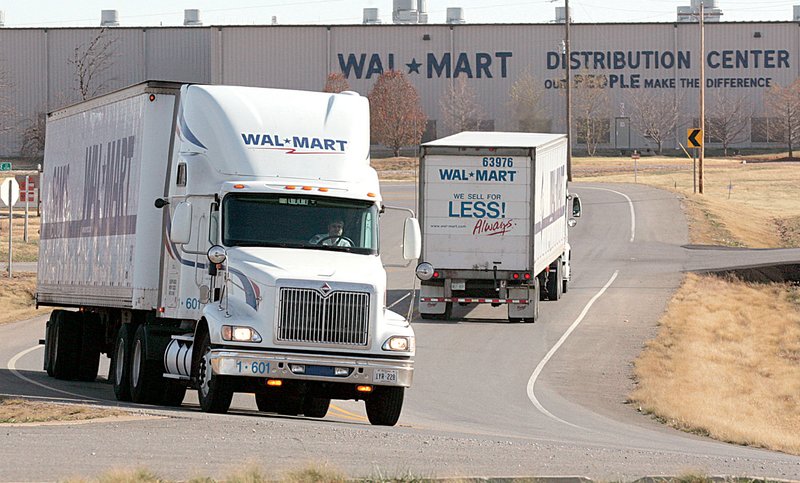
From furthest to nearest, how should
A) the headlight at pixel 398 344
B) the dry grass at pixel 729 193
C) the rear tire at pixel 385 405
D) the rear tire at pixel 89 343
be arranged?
the dry grass at pixel 729 193 → the rear tire at pixel 89 343 → the rear tire at pixel 385 405 → the headlight at pixel 398 344

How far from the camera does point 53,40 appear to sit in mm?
114375

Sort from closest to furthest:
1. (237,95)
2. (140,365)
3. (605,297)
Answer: (237,95) → (140,365) → (605,297)

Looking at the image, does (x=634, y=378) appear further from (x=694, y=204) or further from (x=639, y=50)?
(x=639, y=50)

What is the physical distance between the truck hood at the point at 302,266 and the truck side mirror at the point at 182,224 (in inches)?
25.0

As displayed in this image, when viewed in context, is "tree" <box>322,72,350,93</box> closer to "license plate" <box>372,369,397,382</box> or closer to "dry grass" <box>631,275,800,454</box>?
"dry grass" <box>631,275,800,454</box>

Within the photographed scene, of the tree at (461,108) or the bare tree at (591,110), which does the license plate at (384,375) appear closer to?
the tree at (461,108)

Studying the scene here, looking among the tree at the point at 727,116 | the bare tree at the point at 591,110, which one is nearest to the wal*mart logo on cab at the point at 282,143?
the bare tree at the point at 591,110

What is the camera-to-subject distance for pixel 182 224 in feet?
53.1

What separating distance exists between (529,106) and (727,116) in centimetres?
1670

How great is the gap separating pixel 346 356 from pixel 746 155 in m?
102

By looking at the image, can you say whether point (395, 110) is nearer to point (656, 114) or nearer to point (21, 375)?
point (656, 114)

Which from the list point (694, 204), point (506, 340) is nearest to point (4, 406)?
point (506, 340)

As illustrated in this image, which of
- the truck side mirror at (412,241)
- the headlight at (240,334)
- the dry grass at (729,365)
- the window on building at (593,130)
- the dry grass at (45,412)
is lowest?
the dry grass at (729,365)

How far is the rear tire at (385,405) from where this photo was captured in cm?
1625
